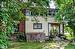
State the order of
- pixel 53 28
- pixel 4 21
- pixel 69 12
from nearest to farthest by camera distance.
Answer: pixel 4 21 < pixel 69 12 < pixel 53 28

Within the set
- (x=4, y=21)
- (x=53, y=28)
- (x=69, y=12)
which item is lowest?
(x=53, y=28)

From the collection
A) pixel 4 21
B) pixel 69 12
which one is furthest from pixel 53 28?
pixel 4 21

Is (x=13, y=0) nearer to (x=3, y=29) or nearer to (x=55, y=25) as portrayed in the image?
(x=3, y=29)

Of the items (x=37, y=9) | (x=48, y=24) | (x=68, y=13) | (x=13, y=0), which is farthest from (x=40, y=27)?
(x=13, y=0)

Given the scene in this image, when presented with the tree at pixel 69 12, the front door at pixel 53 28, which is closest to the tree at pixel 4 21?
the tree at pixel 69 12

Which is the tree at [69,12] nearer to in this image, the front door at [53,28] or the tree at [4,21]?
the front door at [53,28]

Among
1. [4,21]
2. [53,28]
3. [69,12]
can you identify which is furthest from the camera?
[53,28]

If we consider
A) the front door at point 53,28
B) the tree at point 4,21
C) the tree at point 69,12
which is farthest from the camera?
the front door at point 53,28

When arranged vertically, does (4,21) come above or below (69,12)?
above

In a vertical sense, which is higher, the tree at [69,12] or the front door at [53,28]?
the tree at [69,12]

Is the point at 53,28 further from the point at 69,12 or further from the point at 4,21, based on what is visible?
the point at 4,21

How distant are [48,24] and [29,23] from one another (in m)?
2.66

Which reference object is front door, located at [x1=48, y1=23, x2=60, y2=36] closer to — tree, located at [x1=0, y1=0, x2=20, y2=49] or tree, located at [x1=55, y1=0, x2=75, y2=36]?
tree, located at [x1=55, y1=0, x2=75, y2=36]

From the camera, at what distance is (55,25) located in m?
38.0
